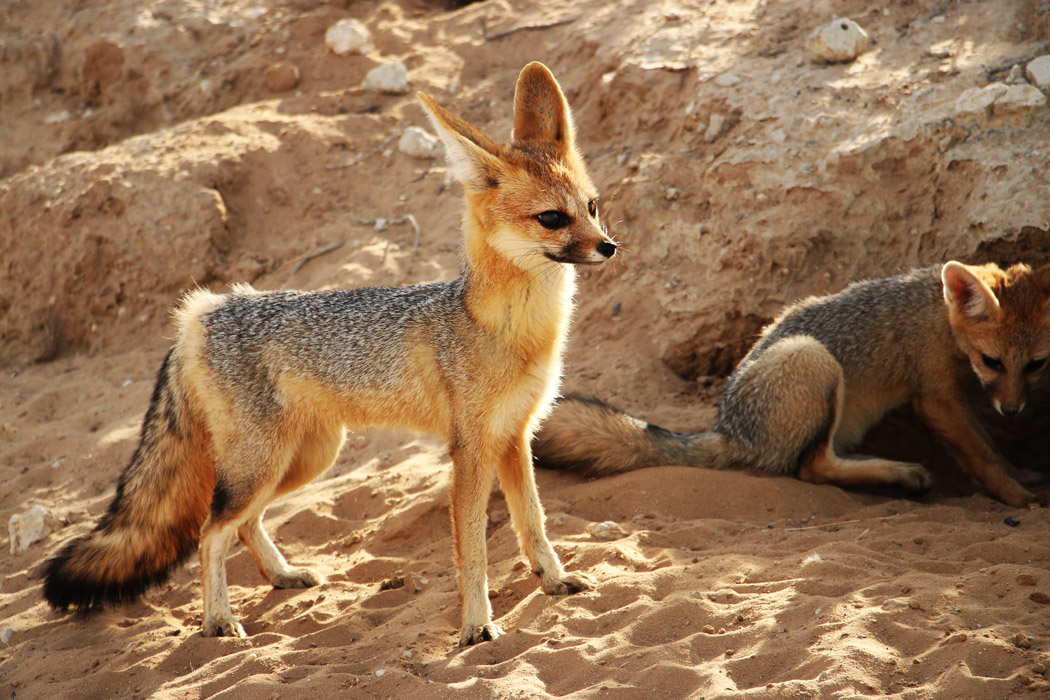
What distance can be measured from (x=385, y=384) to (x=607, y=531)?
153cm

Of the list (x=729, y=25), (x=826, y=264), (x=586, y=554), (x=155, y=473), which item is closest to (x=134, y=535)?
(x=155, y=473)

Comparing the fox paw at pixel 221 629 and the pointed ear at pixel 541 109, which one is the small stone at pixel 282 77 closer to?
the pointed ear at pixel 541 109

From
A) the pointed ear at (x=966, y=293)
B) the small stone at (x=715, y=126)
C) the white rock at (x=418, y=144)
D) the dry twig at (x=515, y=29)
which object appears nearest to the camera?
the pointed ear at (x=966, y=293)

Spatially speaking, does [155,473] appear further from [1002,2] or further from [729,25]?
[1002,2]

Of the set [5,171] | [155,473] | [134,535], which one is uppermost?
[5,171]

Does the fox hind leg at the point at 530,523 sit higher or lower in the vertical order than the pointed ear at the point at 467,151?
lower

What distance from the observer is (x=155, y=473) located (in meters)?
4.40

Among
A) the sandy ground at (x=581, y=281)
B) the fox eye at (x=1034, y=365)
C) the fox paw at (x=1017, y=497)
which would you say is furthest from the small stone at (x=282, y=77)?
the fox paw at (x=1017, y=497)

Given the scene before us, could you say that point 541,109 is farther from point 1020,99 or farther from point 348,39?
point 348,39

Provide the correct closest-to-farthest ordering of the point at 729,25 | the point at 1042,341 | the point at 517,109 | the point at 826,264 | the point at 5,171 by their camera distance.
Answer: the point at 517,109
the point at 1042,341
the point at 826,264
the point at 729,25
the point at 5,171

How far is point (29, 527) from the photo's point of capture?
17.7 ft

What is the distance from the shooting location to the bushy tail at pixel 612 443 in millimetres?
5246

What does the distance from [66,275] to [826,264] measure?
6666mm

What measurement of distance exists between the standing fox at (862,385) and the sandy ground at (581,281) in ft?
0.69
